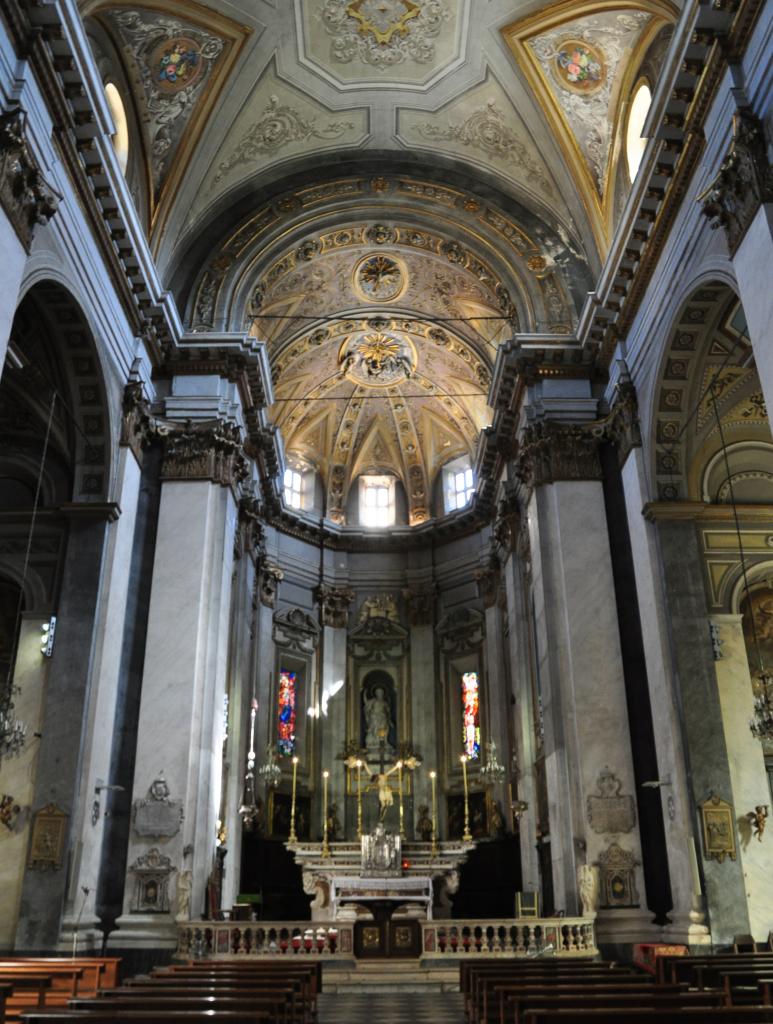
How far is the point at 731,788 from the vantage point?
1347cm

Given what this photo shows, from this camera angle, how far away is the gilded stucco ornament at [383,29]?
16.8 meters

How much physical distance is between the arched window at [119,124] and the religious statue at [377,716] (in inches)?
646

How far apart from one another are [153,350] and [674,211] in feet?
30.6

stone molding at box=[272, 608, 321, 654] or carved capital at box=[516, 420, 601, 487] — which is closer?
carved capital at box=[516, 420, 601, 487]

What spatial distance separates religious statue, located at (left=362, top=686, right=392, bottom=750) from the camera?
87.0 feet

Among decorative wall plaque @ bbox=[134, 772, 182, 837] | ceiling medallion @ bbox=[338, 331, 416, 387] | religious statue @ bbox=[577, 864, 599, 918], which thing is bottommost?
religious statue @ bbox=[577, 864, 599, 918]

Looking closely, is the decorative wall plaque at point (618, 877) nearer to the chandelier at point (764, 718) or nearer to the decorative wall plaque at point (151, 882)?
the chandelier at point (764, 718)

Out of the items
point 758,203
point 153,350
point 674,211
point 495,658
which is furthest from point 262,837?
point 758,203

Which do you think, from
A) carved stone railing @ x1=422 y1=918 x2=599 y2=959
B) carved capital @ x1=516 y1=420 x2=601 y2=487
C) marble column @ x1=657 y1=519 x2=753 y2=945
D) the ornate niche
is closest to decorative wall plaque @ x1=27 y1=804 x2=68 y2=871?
carved stone railing @ x1=422 y1=918 x2=599 y2=959

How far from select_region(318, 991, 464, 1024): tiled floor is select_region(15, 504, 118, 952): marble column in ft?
12.8

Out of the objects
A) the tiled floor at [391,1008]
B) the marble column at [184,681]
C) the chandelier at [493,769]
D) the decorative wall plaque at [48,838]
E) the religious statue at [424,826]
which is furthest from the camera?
the religious statue at [424,826]

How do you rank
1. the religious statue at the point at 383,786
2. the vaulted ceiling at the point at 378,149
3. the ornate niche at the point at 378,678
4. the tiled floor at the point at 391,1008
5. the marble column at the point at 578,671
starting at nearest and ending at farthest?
the tiled floor at the point at 391,1008
the marble column at the point at 578,671
the vaulted ceiling at the point at 378,149
the religious statue at the point at 383,786
the ornate niche at the point at 378,678

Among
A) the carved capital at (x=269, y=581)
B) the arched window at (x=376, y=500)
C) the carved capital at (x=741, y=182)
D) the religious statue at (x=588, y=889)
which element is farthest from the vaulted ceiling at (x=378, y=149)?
the religious statue at (x=588, y=889)

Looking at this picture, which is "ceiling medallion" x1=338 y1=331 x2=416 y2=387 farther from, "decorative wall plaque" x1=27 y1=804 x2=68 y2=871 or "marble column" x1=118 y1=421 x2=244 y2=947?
"decorative wall plaque" x1=27 y1=804 x2=68 y2=871
